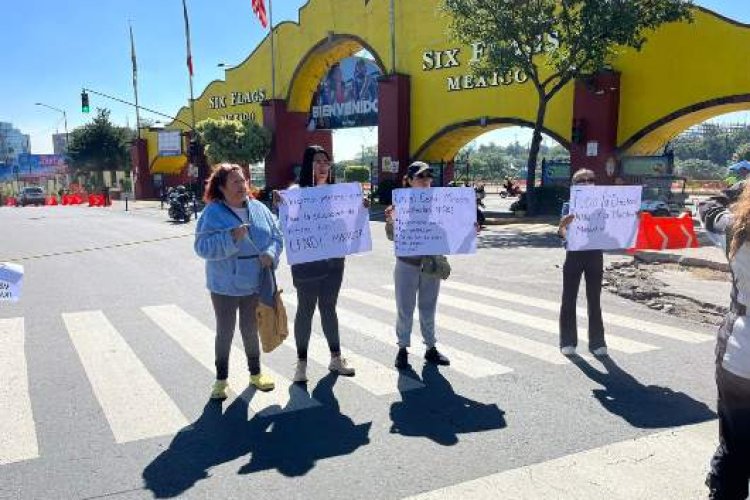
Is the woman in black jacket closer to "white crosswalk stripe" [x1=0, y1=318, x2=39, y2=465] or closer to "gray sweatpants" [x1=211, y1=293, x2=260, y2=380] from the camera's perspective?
"gray sweatpants" [x1=211, y1=293, x2=260, y2=380]

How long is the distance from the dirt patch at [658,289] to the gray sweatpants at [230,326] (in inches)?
225

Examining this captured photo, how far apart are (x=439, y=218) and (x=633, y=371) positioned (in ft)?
7.64

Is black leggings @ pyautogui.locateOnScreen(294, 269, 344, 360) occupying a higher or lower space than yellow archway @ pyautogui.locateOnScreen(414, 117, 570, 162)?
lower

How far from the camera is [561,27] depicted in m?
21.6

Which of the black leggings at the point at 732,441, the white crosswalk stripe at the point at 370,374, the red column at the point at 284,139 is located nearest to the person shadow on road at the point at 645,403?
the black leggings at the point at 732,441

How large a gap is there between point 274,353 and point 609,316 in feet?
14.5

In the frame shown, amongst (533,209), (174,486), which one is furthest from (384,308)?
(533,209)

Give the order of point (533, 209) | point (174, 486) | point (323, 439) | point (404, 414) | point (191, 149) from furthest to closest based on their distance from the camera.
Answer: point (191, 149)
point (533, 209)
point (404, 414)
point (323, 439)
point (174, 486)

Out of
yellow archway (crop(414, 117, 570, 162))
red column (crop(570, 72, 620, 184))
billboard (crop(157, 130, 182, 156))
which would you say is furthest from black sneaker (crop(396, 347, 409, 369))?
billboard (crop(157, 130, 182, 156))

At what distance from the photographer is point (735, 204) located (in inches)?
106

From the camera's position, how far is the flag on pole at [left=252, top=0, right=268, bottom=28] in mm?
35312

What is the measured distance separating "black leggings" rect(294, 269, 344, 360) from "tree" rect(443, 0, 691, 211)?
17.3 metres

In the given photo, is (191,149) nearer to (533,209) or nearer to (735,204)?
(533,209)

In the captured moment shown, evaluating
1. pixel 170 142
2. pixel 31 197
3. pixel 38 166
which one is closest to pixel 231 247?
pixel 170 142
